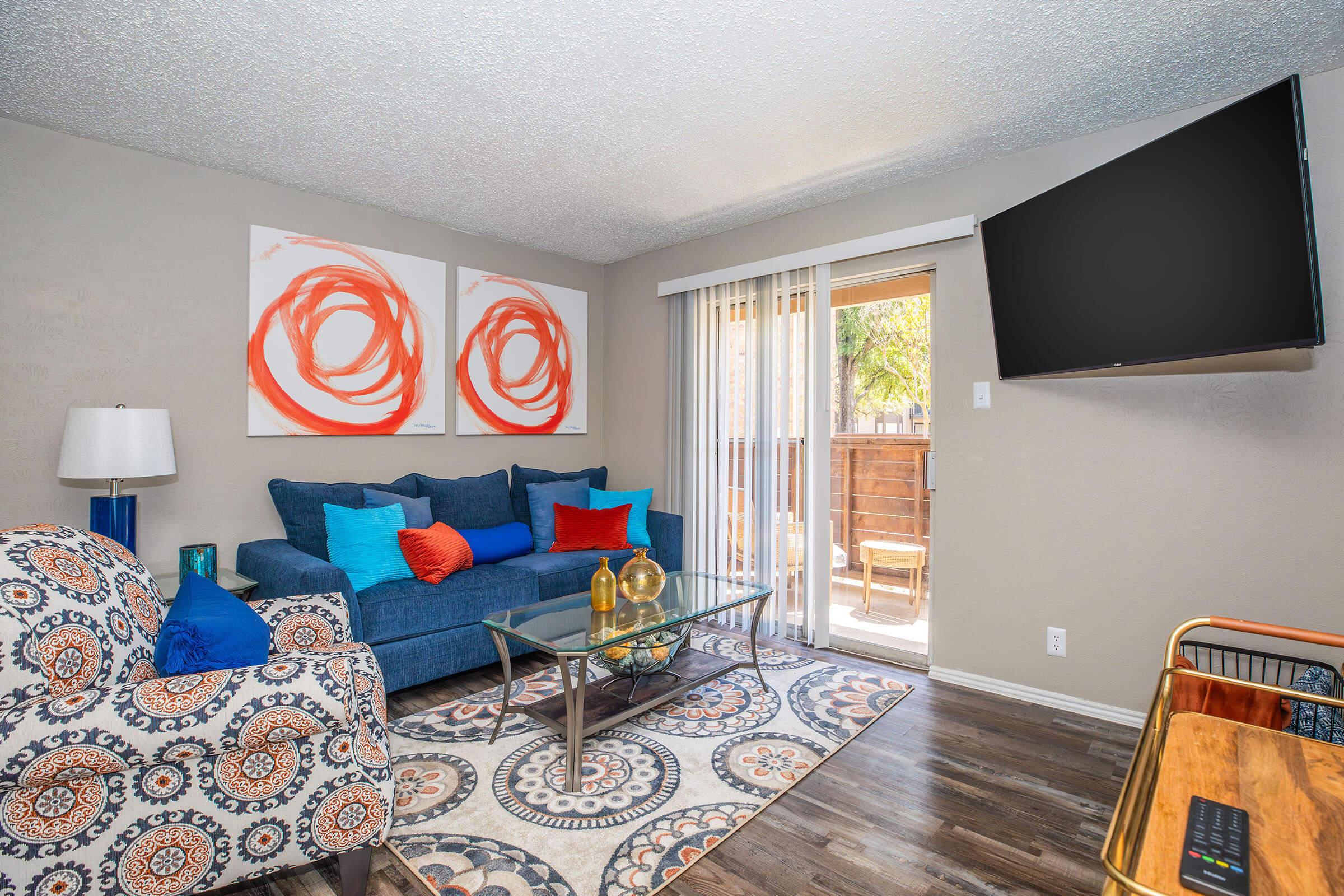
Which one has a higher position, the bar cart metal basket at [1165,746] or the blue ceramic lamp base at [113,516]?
the blue ceramic lamp base at [113,516]

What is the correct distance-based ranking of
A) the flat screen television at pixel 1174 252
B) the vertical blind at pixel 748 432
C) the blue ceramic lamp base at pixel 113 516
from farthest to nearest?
the vertical blind at pixel 748 432 → the blue ceramic lamp base at pixel 113 516 → the flat screen television at pixel 1174 252

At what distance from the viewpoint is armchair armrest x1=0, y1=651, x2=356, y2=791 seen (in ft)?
4.16

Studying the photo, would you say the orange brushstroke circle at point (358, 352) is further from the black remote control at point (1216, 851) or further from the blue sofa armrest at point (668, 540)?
the black remote control at point (1216, 851)

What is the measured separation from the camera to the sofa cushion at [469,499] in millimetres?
3693

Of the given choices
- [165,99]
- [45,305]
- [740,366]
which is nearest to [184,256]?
[45,305]

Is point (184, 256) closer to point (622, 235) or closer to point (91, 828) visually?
point (622, 235)

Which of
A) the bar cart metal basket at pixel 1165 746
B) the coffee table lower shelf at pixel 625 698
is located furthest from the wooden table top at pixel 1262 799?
the coffee table lower shelf at pixel 625 698

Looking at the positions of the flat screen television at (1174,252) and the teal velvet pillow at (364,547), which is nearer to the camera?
the flat screen television at (1174,252)

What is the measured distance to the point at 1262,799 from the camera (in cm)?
94

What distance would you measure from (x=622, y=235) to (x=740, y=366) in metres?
1.14

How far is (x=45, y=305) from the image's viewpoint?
8.89ft

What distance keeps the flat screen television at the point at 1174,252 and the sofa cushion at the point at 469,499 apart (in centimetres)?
285

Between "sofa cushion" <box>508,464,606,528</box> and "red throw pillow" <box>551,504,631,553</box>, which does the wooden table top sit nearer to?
"red throw pillow" <box>551,504,631,553</box>

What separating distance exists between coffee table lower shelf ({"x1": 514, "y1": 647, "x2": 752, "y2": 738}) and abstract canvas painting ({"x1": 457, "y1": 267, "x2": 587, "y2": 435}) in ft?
6.55
